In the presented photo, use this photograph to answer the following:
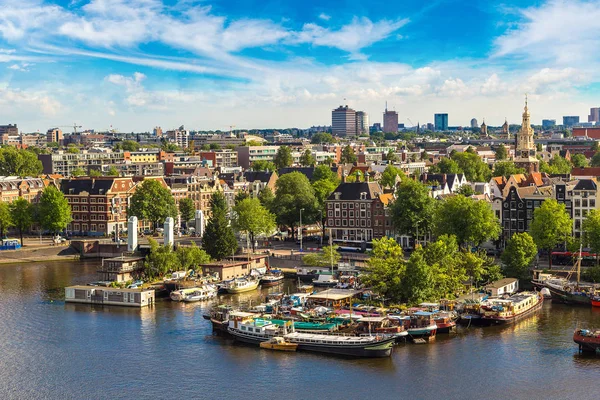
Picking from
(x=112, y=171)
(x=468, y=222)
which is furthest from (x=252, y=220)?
(x=112, y=171)

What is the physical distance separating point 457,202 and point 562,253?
397 inches

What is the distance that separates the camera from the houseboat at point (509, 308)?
56812mm

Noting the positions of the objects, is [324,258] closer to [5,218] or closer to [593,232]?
[593,232]

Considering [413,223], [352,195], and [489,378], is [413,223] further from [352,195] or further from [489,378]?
[489,378]

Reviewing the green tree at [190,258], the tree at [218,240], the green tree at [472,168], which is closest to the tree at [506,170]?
the green tree at [472,168]

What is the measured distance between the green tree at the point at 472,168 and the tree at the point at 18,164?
249 ft

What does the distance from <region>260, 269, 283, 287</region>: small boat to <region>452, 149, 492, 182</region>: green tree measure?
2755 inches

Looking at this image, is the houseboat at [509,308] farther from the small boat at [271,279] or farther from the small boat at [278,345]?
the small boat at [271,279]

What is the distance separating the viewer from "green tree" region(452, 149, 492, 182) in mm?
140750

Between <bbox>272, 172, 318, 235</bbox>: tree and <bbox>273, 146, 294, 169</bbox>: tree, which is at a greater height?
<bbox>273, 146, 294, 169</bbox>: tree

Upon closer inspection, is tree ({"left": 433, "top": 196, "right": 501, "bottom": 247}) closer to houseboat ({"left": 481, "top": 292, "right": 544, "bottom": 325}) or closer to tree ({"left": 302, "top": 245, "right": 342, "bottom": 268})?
tree ({"left": 302, "top": 245, "right": 342, "bottom": 268})

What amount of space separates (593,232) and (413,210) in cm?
1776

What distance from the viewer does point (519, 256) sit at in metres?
68.4

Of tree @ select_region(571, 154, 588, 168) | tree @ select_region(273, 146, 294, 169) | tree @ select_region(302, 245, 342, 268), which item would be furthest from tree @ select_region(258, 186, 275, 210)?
tree @ select_region(571, 154, 588, 168)
